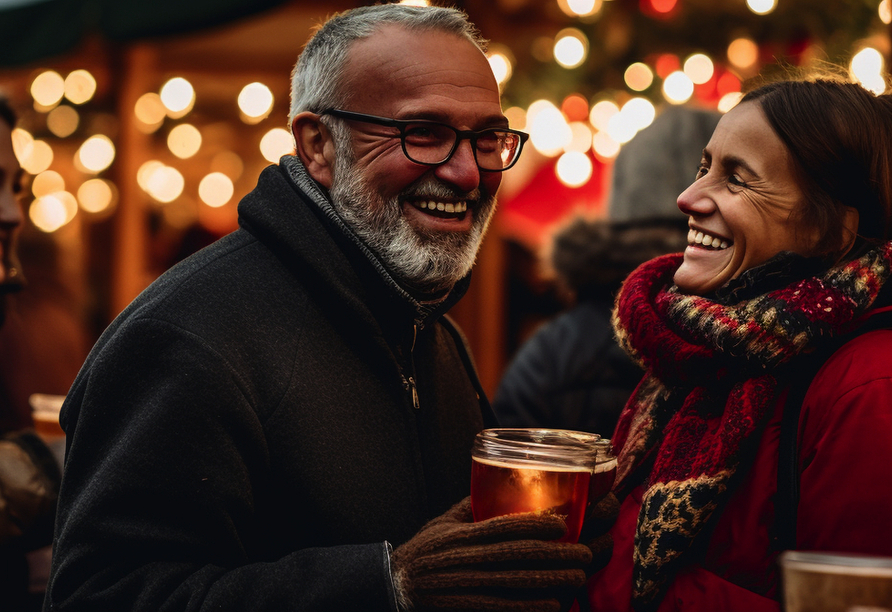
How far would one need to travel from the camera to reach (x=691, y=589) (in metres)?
1.40

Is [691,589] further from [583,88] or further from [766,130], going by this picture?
[583,88]

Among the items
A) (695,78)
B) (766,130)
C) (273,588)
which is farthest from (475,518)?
(695,78)

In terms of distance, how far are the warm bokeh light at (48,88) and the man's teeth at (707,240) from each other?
5.49 metres

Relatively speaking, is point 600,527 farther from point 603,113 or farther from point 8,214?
point 603,113

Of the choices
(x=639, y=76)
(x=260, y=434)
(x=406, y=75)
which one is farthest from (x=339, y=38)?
(x=639, y=76)

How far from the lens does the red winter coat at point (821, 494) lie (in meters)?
1.25

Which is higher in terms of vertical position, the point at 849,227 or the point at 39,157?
the point at 39,157

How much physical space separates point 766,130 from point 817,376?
46cm

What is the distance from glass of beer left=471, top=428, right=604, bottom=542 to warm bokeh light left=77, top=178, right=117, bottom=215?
6.22m

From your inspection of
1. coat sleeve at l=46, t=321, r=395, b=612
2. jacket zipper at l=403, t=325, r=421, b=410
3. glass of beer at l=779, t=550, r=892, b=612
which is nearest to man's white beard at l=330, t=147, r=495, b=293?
jacket zipper at l=403, t=325, r=421, b=410

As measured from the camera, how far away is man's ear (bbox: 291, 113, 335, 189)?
1.87 m

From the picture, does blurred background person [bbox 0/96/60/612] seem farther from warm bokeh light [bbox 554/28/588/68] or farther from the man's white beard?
warm bokeh light [bbox 554/28/588/68]

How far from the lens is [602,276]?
8.96ft

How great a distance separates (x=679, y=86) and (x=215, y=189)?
5.32 metres
